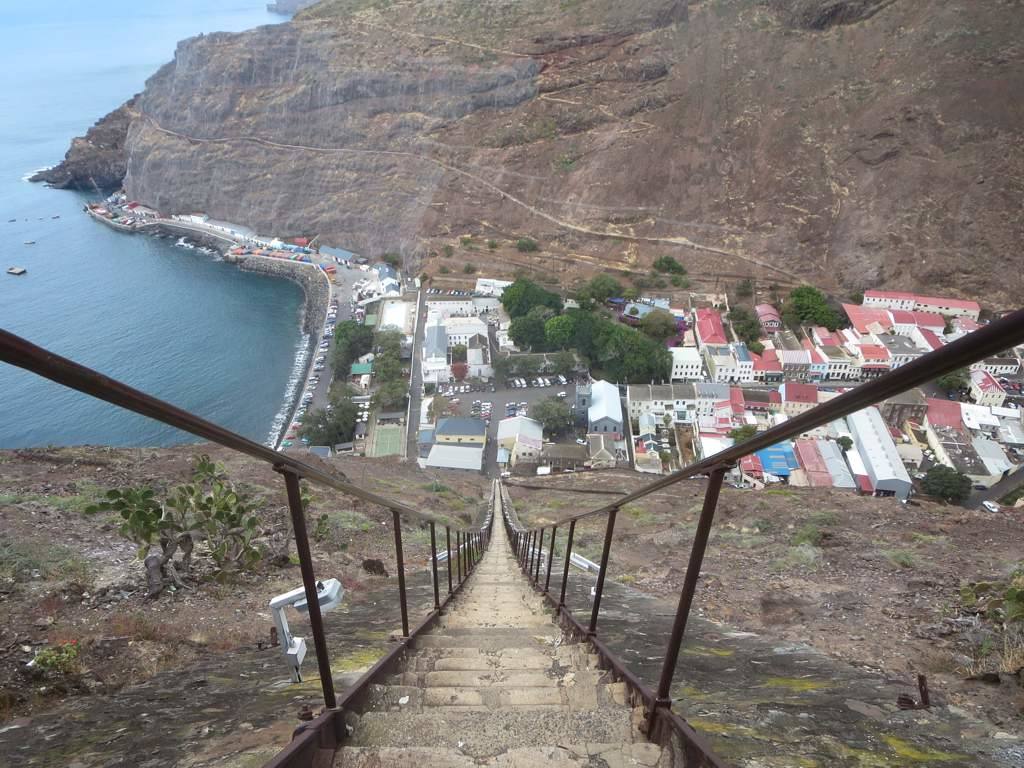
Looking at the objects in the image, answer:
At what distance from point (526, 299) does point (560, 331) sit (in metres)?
5.02

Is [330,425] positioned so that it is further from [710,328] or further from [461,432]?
[710,328]

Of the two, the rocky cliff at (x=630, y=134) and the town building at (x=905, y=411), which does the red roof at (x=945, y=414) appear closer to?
the town building at (x=905, y=411)

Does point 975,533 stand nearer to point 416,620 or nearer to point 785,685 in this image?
point 785,685

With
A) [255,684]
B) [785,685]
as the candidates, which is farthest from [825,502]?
[255,684]

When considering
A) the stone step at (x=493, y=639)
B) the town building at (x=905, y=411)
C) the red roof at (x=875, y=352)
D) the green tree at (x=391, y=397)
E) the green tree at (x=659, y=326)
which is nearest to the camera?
the stone step at (x=493, y=639)

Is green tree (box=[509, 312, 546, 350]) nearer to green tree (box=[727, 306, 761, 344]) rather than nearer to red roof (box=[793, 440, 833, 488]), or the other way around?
green tree (box=[727, 306, 761, 344])

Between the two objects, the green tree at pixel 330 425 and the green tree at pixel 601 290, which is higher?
the green tree at pixel 601 290

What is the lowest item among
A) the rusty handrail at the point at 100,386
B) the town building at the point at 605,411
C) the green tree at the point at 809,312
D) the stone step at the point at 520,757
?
the town building at the point at 605,411

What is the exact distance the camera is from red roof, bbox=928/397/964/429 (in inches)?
1048

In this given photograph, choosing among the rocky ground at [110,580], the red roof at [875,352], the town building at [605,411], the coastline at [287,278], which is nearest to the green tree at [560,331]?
the town building at [605,411]

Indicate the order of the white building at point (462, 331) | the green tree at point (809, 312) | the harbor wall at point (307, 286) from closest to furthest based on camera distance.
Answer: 1. the green tree at point (809, 312)
2. the white building at point (462, 331)
3. the harbor wall at point (307, 286)

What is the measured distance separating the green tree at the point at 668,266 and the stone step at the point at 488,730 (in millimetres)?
44489

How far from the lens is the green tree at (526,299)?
131 ft

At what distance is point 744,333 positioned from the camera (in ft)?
121
